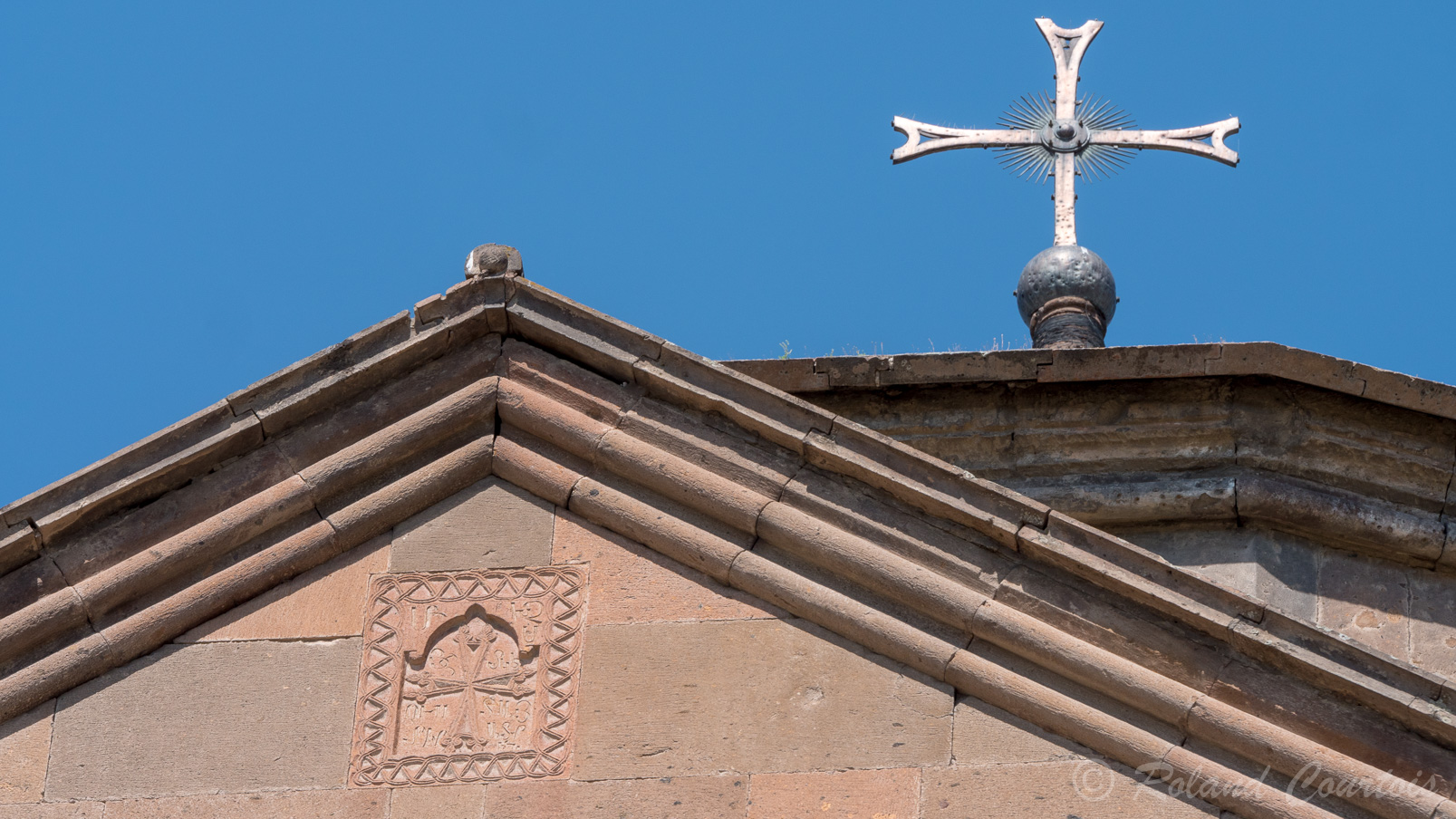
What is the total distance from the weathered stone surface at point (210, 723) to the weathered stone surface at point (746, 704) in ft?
2.24

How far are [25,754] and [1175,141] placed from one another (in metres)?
5.82

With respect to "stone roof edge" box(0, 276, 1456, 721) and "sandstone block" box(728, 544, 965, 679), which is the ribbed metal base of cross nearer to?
"stone roof edge" box(0, 276, 1456, 721)

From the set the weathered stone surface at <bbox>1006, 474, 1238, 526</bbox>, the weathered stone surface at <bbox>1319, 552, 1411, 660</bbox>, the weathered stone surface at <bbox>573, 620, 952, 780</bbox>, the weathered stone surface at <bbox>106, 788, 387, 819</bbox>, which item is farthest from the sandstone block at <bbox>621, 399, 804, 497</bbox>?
the weathered stone surface at <bbox>1319, 552, 1411, 660</bbox>

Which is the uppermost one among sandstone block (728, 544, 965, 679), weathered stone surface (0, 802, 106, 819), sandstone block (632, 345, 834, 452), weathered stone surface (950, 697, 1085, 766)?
sandstone block (632, 345, 834, 452)

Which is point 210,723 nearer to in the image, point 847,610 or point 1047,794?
point 847,610

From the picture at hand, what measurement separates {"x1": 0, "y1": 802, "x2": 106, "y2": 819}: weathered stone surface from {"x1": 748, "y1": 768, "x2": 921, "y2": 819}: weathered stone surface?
5.59 ft

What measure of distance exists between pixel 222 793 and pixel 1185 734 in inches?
97.2

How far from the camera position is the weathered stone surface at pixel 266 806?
569 cm

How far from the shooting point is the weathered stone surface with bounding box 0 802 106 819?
574 cm

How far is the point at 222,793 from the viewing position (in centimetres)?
573

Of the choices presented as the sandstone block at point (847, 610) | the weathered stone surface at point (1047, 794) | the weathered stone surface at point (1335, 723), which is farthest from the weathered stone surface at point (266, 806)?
the weathered stone surface at point (1335, 723)

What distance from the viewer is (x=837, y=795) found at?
5578 millimetres

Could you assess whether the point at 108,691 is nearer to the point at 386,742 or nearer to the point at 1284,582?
the point at 386,742

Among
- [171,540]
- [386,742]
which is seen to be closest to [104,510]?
[171,540]
